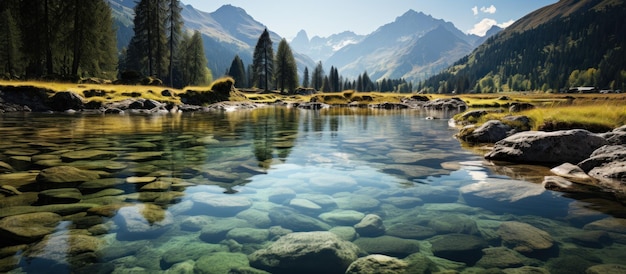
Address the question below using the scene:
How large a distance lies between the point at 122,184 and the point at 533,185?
27.5 feet

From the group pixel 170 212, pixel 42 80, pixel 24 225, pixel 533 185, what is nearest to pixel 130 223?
pixel 170 212

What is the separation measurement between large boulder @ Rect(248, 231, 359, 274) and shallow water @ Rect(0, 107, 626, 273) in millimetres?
231

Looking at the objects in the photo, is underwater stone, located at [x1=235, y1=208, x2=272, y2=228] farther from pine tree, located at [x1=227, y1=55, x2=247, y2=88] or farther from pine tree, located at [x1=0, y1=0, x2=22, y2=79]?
pine tree, located at [x1=227, y1=55, x2=247, y2=88]

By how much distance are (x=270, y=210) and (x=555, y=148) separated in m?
8.28

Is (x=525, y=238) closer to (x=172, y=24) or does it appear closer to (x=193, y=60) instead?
(x=172, y=24)

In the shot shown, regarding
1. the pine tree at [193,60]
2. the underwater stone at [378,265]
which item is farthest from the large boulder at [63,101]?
the pine tree at [193,60]

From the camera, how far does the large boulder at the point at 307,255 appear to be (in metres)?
3.70

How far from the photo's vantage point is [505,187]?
676 cm

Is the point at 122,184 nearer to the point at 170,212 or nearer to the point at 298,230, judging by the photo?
the point at 170,212

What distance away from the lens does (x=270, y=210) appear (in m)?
5.55

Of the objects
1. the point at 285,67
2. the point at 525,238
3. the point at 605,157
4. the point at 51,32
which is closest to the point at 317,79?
the point at 285,67

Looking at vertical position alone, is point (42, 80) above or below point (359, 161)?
above

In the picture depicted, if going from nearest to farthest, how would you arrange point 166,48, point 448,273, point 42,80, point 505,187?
point 448,273 < point 505,187 < point 42,80 < point 166,48

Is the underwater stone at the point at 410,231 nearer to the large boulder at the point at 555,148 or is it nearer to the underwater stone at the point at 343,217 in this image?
the underwater stone at the point at 343,217
